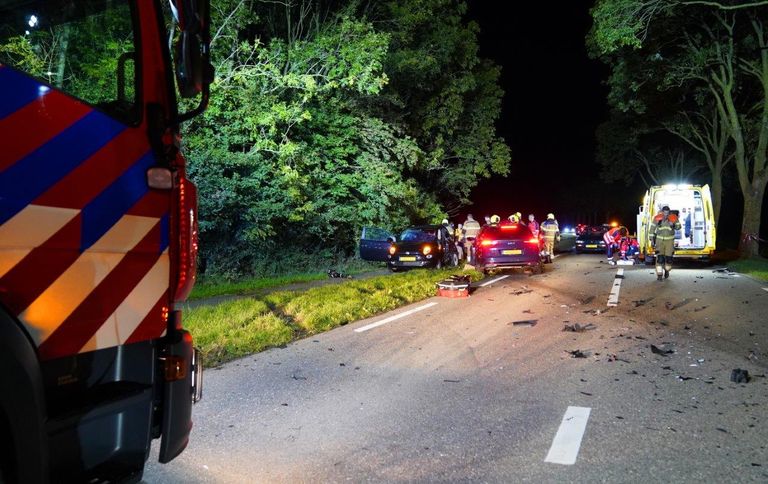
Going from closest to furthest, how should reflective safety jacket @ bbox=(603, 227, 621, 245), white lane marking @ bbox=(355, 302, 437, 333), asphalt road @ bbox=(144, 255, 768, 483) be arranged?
asphalt road @ bbox=(144, 255, 768, 483) < white lane marking @ bbox=(355, 302, 437, 333) < reflective safety jacket @ bbox=(603, 227, 621, 245)

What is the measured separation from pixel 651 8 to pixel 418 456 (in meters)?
18.4

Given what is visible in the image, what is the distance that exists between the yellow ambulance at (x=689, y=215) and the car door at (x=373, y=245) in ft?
29.1

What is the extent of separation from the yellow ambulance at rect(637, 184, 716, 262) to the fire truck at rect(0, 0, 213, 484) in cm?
1968

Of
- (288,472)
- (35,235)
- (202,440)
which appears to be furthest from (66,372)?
(202,440)

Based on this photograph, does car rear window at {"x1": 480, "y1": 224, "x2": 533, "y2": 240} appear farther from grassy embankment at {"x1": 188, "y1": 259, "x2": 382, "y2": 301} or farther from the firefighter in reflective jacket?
grassy embankment at {"x1": 188, "y1": 259, "x2": 382, "y2": 301}

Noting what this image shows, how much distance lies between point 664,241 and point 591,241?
14975 millimetres

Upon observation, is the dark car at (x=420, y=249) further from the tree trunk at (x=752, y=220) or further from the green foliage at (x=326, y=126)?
the tree trunk at (x=752, y=220)

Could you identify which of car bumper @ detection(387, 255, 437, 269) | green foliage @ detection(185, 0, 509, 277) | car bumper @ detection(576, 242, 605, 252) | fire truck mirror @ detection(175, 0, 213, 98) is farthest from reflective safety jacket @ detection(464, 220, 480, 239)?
fire truck mirror @ detection(175, 0, 213, 98)

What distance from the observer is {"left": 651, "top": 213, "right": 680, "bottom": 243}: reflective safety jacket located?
16297 millimetres

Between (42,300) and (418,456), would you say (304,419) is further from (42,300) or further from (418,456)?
(42,300)

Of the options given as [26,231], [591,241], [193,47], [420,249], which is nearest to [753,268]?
[420,249]

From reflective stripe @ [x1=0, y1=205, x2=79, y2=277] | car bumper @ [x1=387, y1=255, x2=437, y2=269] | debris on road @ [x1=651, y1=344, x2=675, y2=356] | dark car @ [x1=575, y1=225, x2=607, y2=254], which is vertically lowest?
debris on road @ [x1=651, y1=344, x2=675, y2=356]

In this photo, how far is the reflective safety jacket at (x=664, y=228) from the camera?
16297 mm

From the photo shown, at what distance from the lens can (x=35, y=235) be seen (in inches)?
91.5
